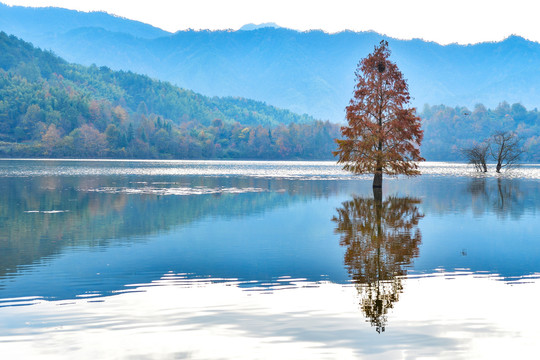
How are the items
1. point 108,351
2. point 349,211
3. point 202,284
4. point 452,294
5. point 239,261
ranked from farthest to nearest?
point 349,211
point 239,261
point 202,284
point 452,294
point 108,351

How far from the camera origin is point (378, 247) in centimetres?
2012

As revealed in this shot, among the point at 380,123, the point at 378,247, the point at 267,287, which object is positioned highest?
the point at 380,123

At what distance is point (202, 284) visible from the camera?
1470 cm

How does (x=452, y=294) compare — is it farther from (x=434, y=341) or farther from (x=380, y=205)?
(x=380, y=205)

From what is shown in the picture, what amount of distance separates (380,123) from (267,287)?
1519 inches

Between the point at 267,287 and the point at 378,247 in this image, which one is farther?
the point at 378,247

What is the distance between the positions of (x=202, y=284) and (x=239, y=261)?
336 cm

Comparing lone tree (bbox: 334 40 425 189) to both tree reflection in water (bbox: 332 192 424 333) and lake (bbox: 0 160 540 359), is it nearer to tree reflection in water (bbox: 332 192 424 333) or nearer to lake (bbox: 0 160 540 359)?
tree reflection in water (bbox: 332 192 424 333)

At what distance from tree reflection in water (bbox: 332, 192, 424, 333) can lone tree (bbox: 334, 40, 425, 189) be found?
12.5 meters

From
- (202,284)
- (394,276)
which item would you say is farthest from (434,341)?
(202,284)

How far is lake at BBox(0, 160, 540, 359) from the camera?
33.6 feet

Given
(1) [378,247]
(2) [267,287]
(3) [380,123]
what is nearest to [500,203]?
(3) [380,123]

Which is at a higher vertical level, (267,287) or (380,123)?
(380,123)

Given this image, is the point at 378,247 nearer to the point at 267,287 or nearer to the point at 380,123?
the point at 267,287
